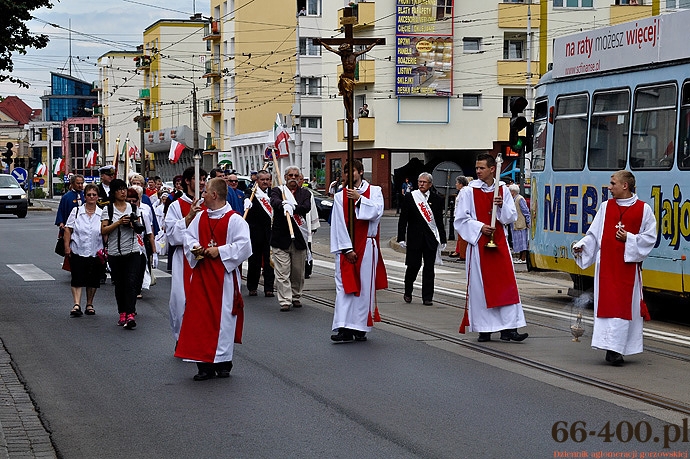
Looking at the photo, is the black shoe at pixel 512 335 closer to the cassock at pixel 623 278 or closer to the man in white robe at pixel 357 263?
the man in white robe at pixel 357 263

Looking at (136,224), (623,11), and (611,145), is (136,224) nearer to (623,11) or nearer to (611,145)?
(611,145)

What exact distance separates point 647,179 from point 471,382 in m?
5.90

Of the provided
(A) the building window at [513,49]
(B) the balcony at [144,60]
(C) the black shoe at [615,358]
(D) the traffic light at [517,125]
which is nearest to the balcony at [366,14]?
(A) the building window at [513,49]

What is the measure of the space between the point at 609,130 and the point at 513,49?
4117 centimetres

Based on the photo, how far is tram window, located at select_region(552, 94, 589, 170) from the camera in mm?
16703

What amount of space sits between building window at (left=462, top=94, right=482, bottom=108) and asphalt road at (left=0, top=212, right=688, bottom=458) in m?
42.4

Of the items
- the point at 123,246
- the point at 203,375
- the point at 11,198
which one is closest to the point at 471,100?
the point at 11,198

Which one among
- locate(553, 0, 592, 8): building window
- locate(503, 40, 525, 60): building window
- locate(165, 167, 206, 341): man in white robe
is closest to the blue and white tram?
locate(165, 167, 206, 341): man in white robe

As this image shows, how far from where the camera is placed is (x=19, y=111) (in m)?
190

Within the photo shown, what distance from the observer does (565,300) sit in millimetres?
18094

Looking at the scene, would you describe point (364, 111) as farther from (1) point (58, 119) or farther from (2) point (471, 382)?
(1) point (58, 119)

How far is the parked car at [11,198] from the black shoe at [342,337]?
38.8m

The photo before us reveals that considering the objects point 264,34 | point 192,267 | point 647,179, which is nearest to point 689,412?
point 192,267

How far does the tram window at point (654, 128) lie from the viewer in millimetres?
14508
